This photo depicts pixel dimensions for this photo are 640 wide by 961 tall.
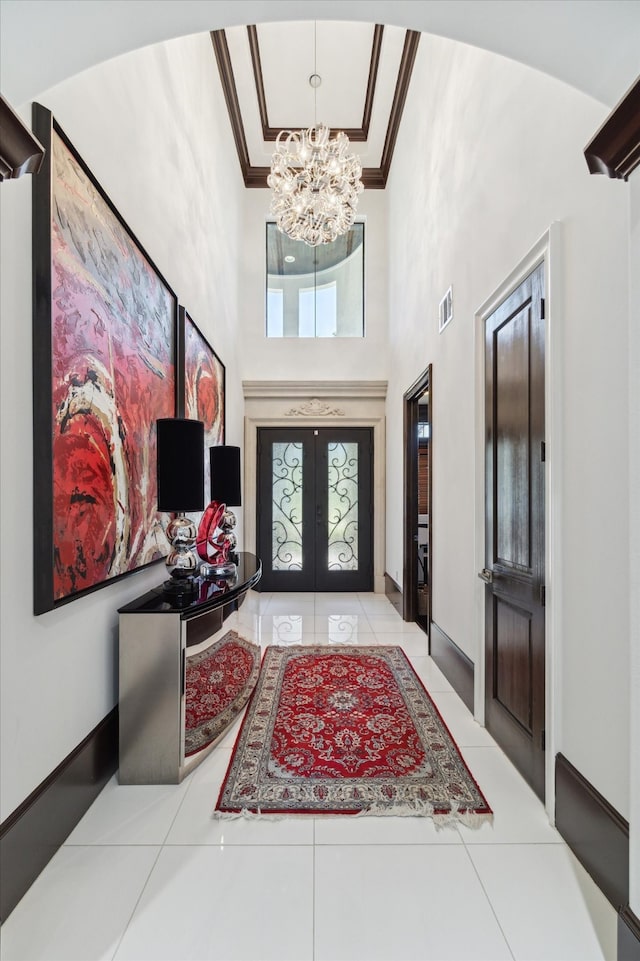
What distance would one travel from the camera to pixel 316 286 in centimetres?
659

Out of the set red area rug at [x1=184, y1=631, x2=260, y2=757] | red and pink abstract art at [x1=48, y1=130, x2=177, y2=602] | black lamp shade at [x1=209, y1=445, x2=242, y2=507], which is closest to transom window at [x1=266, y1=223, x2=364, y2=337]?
black lamp shade at [x1=209, y1=445, x2=242, y2=507]

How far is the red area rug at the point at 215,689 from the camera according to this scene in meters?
2.16

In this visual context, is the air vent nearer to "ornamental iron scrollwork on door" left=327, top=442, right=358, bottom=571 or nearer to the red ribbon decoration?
the red ribbon decoration

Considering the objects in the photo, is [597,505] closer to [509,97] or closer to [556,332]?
[556,332]

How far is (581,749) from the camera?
169cm

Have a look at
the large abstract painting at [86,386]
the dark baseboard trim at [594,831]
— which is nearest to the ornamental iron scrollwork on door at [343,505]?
the large abstract painting at [86,386]

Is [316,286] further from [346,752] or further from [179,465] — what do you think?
[346,752]

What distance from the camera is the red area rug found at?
216 centimetres

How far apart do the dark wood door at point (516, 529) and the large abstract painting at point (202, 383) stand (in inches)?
80.1

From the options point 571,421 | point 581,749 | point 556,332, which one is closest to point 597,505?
point 571,421

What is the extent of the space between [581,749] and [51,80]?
273 centimetres

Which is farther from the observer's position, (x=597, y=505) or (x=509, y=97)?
(x=509, y=97)

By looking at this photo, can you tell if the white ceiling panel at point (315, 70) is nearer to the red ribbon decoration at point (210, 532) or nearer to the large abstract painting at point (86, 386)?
the large abstract painting at point (86, 386)

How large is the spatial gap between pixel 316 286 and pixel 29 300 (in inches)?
219
